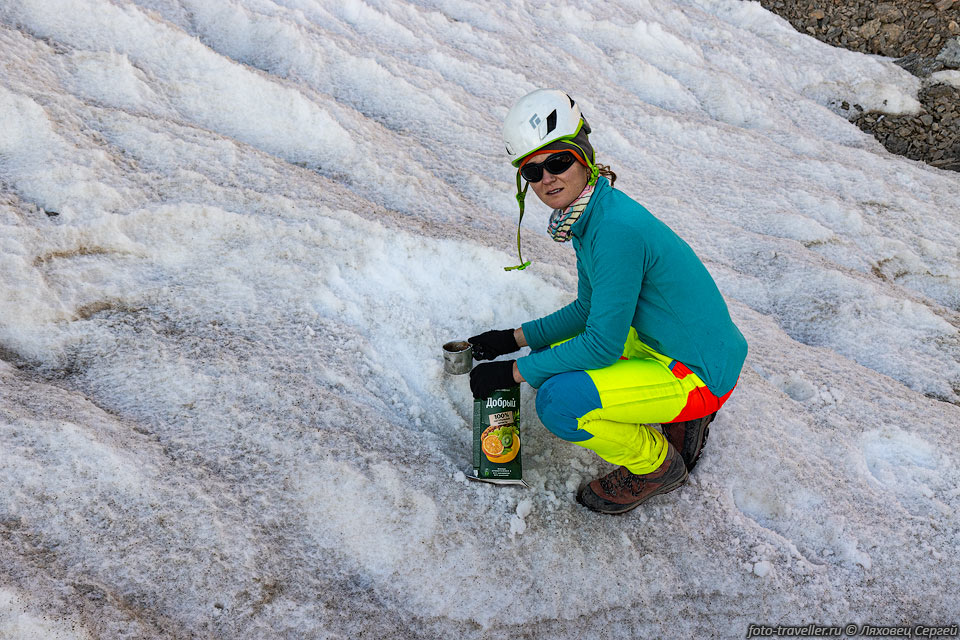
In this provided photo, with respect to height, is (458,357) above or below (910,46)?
below

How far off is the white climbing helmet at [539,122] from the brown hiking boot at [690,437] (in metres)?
1.04

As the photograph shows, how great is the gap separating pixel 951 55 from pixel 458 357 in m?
6.25

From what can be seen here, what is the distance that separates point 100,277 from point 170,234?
0.35m

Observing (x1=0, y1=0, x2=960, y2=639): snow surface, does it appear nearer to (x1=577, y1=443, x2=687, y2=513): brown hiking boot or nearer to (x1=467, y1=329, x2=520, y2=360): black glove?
(x1=577, y1=443, x2=687, y2=513): brown hiking boot

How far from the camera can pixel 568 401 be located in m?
1.91

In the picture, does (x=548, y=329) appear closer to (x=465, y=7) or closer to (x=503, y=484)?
(x=503, y=484)

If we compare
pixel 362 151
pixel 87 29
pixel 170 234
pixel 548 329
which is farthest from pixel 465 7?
pixel 548 329

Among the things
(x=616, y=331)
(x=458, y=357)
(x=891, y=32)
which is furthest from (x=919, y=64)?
(x=458, y=357)

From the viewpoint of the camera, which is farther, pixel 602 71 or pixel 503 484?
pixel 602 71

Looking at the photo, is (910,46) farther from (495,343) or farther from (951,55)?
(495,343)

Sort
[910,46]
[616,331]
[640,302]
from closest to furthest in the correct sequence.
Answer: [616,331] → [640,302] → [910,46]

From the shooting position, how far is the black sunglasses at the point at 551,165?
1874 mm

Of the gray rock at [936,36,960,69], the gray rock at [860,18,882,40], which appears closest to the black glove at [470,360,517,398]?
the gray rock at [936,36,960,69]

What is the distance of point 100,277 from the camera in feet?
7.92
